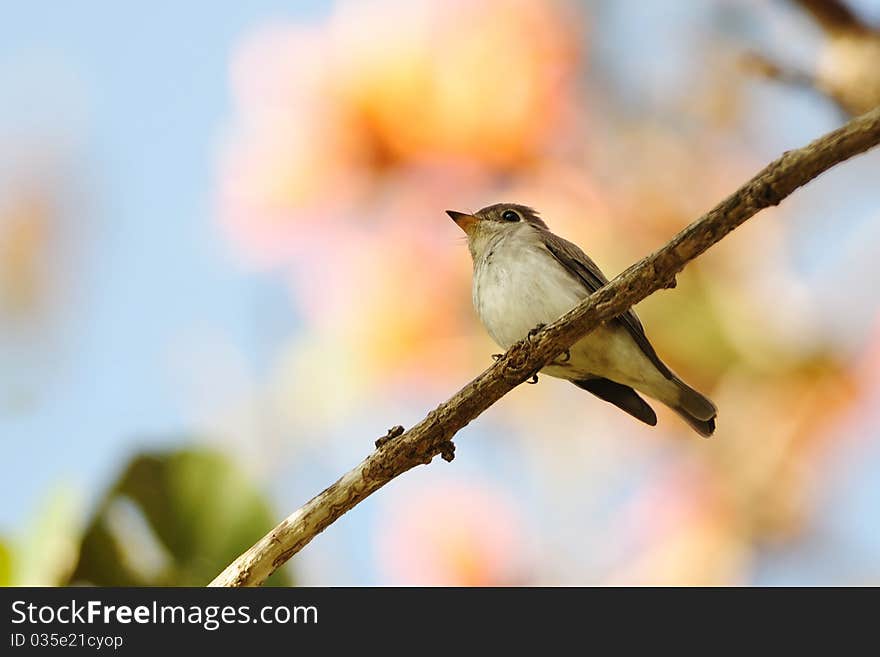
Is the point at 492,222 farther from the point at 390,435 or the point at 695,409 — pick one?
the point at 390,435

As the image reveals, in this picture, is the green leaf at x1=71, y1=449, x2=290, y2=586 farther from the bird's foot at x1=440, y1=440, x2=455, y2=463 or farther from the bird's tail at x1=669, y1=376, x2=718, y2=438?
the bird's tail at x1=669, y1=376, x2=718, y2=438

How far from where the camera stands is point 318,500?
10.9 feet

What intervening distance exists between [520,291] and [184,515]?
1668 millimetres

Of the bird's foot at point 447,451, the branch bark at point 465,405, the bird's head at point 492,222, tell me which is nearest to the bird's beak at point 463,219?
the bird's head at point 492,222

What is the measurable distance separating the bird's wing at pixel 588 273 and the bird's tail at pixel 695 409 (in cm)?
9

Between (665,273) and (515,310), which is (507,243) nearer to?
(515,310)

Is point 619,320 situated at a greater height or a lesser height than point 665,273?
greater

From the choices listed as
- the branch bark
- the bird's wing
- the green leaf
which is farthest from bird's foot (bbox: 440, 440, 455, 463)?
the bird's wing

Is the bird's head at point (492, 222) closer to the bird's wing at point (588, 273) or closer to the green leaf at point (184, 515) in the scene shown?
the bird's wing at point (588, 273)

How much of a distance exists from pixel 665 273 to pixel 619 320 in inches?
69.0

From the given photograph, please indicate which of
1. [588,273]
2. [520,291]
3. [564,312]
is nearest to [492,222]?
[588,273]

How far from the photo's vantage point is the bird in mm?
4891
